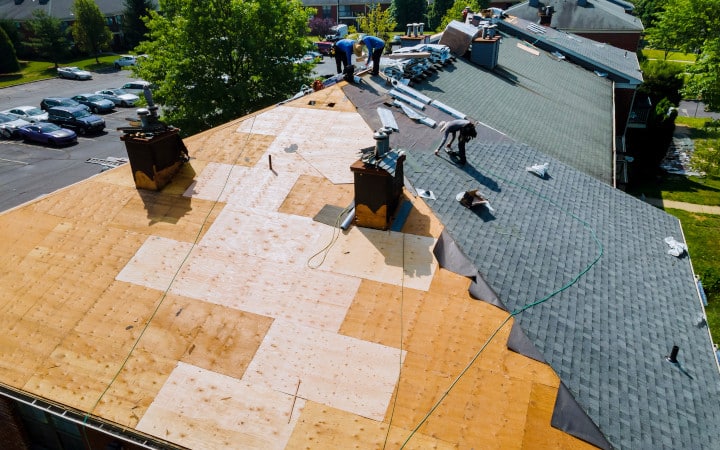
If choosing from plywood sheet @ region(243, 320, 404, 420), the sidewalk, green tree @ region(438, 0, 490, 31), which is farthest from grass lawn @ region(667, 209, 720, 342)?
green tree @ region(438, 0, 490, 31)

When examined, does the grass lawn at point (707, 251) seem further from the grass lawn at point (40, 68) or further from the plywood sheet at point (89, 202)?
the grass lawn at point (40, 68)

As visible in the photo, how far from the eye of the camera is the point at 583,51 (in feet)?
117

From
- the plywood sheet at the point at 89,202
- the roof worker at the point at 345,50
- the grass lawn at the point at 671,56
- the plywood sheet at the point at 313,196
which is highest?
the roof worker at the point at 345,50

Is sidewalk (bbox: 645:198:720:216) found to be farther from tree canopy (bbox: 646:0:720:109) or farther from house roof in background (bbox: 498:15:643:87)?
house roof in background (bbox: 498:15:643:87)

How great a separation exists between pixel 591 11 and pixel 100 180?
5621 cm

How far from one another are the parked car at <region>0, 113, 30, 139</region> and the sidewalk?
165ft

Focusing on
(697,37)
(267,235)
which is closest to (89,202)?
(267,235)

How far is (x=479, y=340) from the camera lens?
959 centimetres

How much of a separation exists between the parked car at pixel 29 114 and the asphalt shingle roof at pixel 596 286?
4370 centimetres

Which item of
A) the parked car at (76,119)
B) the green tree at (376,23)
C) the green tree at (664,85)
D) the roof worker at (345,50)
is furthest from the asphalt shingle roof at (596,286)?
the green tree at (376,23)

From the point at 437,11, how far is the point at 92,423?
87663 millimetres

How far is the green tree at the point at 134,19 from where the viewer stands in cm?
7040

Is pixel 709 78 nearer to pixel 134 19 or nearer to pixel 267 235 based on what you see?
pixel 267 235

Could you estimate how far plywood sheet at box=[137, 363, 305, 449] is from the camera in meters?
8.43
